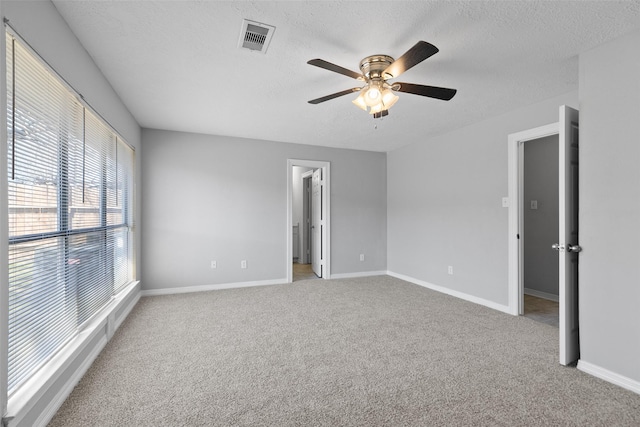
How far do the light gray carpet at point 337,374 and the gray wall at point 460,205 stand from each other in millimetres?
719

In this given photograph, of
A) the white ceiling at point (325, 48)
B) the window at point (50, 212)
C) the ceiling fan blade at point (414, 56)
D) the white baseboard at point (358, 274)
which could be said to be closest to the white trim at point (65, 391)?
the window at point (50, 212)

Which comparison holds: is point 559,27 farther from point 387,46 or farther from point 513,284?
point 513,284

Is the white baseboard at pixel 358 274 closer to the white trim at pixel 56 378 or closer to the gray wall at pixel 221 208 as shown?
the gray wall at pixel 221 208

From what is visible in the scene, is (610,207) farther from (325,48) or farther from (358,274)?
(358,274)

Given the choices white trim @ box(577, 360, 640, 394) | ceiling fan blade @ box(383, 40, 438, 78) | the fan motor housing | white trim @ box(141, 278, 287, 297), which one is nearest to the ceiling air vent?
the fan motor housing

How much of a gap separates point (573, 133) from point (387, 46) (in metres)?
1.62

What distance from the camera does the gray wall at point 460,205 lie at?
3518mm

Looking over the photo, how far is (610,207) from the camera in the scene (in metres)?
2.01

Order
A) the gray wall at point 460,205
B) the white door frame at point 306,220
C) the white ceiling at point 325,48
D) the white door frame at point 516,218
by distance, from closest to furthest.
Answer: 1. the white ceiling at point 325,48
2. the white door frame at point 516,218
3. the gray wall at point 460,205
4. the white door frame at point 306,220

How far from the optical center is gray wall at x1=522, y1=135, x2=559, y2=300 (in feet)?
13.8

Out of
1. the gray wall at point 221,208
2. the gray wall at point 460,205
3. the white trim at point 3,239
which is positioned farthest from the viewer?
the gray wall at point 221,208

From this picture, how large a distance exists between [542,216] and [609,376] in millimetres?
2913

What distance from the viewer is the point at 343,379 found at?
2.04 m

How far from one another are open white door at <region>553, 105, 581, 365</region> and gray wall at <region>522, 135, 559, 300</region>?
228cm
